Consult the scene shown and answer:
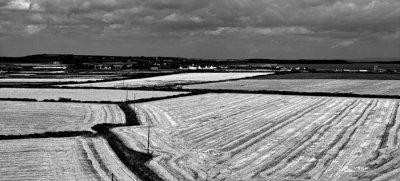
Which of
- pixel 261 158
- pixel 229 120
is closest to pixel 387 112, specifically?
pixel 229 120

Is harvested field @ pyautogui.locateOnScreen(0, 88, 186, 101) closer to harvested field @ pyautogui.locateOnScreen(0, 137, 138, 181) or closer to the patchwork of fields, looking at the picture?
the patchwork of fields

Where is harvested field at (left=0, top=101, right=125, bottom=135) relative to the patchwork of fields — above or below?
below

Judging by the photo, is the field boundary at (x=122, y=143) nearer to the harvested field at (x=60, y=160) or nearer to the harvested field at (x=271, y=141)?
the harvested field at (x=60, y=160)

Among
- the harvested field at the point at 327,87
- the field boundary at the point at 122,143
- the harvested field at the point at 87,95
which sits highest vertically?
the field boundary at the point at 122,143

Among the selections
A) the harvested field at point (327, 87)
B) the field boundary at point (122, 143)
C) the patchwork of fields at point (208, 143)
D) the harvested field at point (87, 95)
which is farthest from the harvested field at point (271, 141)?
the harvested field at point (327, 87)

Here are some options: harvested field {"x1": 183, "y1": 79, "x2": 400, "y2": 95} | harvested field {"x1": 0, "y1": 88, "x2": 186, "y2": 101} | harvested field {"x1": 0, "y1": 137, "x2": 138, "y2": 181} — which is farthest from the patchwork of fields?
harvested field {"x1": 183, "y1": 79, "x2": 400, "y2": 95}

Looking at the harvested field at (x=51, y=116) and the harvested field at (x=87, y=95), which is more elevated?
the harvested field at (x=51, y=116)

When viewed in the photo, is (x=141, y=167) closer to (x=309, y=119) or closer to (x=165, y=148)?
(x=165, y=148)
